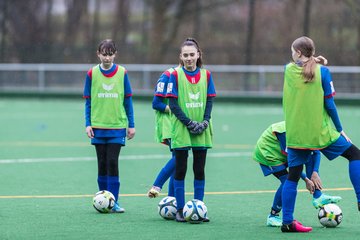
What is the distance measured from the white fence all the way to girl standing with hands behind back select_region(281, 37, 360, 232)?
21.6 metres

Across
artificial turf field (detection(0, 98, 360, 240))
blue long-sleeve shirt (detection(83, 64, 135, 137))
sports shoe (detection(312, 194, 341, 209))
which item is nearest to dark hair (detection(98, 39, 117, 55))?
blue long-sleeve shirt (detection(83, 64, 135, 137))

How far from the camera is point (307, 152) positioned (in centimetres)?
820

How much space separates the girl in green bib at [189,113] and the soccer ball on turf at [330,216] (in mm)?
1181

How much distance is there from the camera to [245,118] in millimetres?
24125

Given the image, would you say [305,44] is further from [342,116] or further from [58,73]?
[58,73]

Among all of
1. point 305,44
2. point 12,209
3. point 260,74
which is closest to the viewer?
point 305,44

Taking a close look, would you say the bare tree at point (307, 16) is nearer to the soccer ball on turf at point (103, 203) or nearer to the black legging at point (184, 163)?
the soccer ball on turf at point (103, 203)

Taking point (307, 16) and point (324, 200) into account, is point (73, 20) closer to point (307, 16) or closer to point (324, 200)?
point (307, 16)

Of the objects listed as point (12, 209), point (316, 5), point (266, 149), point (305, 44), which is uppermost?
point (316, 5)

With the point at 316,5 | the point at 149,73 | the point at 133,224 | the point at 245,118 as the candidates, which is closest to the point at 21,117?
the point at 245,118

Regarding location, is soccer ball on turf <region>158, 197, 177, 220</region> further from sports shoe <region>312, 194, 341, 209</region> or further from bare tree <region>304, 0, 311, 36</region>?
bare tree <region>304, 0, 311, 36</region>

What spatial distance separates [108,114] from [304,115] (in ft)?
7.48

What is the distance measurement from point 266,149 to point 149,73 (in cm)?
2301

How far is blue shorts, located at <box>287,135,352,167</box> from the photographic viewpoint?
26.8 ft
